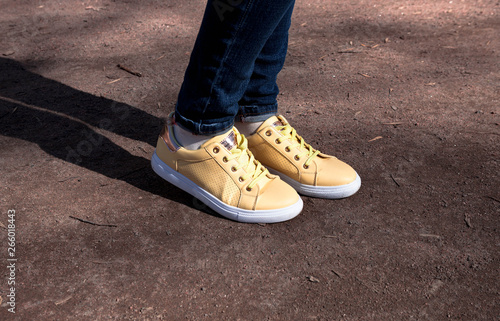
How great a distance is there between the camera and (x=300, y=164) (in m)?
1.60

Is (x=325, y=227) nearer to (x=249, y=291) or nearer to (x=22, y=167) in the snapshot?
(x=249, y=291)

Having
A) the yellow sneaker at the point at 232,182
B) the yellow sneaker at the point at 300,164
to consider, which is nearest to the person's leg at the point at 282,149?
the yellow sneaker at the point at 300,164

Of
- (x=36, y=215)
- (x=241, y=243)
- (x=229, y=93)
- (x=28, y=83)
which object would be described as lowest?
(x=28, y=83)

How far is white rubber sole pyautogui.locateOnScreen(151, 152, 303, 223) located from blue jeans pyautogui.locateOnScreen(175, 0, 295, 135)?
207mm

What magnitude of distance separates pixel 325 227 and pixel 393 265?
0.25 meters

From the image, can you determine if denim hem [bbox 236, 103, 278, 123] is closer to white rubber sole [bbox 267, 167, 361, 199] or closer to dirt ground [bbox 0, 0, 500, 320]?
white rubber sole [bbox 267, 167, 361, 199]

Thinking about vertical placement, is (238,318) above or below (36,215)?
above

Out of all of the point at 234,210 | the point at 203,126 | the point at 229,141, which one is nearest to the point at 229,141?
the point at 229,141

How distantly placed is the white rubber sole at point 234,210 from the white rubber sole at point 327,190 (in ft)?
0.32

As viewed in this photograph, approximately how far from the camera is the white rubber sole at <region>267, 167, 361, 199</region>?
1590 millimetres

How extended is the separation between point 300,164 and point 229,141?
0.28 m

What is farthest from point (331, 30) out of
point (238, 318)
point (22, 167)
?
point (238, 318)

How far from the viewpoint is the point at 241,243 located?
4.62 feet

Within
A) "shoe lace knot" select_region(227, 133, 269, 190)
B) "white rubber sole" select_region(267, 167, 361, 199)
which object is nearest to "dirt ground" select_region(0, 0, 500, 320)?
"white rubber sole" select_region(267, 167, 361, 199)
